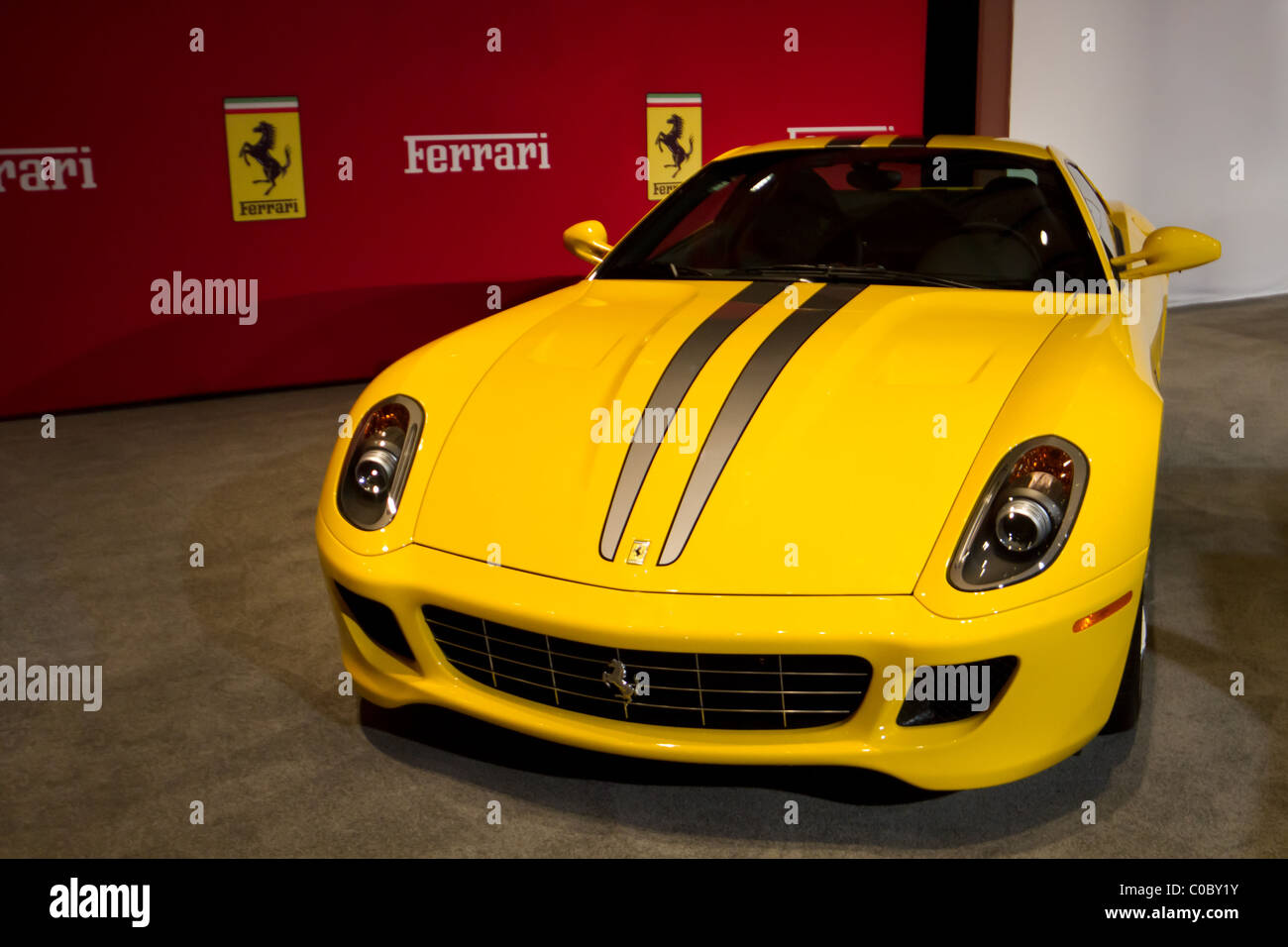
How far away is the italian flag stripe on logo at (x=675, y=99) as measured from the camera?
609cm

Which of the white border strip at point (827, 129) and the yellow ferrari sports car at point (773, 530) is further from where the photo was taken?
the white border strip at point (827, 129)

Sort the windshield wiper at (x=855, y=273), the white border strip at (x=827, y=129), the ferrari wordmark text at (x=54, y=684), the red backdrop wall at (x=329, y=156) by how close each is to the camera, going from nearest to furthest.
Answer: the ferrari wordmark text at (x=54, y=684)
the windshield wiper at (x=855, y=273)
the red backdrop wall at (x=329, y=156)
the white border strip at (x=827, y=129)

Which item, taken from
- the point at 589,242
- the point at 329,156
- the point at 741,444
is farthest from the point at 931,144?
the point at 329,156

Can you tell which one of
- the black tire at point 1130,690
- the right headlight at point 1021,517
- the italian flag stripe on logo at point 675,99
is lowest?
the black tire at point 1130,690

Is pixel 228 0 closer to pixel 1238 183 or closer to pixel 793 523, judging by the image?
pixel 793 523

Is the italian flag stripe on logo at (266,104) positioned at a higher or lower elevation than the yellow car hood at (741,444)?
higher

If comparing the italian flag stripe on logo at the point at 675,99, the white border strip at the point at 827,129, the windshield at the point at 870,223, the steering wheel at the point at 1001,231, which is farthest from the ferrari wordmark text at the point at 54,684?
the white border strip at the point at 827,129

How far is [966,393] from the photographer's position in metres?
2.11

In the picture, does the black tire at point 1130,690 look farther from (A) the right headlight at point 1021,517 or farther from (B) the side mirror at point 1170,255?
(B) the side mirror at point 1170,255

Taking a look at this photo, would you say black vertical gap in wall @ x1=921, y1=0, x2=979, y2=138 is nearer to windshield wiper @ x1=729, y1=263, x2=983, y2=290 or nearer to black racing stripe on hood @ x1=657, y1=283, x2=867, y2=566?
windshield wiper @ x1=729, y1=263, x2=983, y2=290

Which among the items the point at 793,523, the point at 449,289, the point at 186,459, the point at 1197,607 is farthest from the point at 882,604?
the point at 449,289

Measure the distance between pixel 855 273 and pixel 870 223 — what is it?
0.31m

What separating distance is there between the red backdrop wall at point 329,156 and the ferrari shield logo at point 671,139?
68mm
